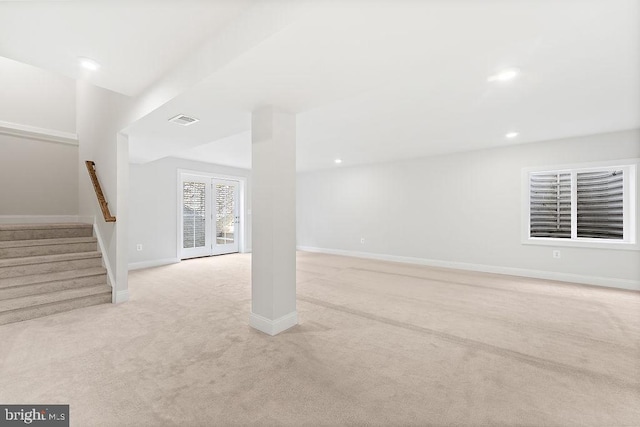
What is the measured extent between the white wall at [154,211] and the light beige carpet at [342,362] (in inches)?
104

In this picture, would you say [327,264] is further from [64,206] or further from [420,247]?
[64,206]

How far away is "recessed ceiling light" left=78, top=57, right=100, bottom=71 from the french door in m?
4.33

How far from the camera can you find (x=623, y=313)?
3.09 meters

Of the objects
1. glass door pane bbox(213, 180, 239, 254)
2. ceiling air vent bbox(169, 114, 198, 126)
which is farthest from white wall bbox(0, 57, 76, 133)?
ceiling air vent bbox(169, 114, 198, 126)

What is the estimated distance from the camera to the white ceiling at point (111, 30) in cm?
173

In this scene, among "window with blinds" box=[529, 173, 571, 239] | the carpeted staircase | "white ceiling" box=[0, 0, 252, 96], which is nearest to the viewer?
"white ceiling" box=[0, 0, 252, 96]

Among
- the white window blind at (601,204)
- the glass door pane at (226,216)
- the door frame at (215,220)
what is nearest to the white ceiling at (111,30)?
the door frame at (215,220)

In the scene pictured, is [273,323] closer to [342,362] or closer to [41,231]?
[342,362]

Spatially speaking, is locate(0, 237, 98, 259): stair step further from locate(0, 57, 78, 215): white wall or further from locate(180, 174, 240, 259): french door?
locate(180, 174, 240, 259): french door

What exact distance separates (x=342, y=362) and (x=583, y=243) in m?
4.79

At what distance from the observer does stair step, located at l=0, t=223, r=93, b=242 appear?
3.57m

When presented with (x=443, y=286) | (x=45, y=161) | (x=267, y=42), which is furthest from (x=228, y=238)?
(x=267, y=42)

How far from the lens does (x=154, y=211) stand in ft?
19.6

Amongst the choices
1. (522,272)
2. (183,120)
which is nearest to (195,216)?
(183,120)
